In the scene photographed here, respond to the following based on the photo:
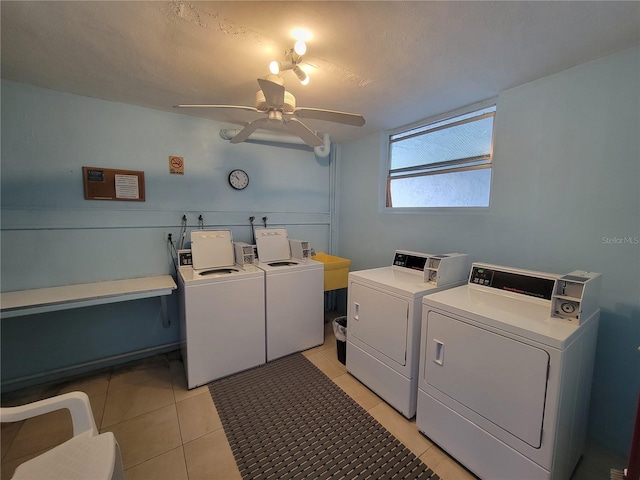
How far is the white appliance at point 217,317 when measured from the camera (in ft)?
7.02

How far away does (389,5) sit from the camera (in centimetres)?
122

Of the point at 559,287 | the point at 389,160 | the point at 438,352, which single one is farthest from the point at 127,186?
the point at 559,287

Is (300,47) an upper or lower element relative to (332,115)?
upper

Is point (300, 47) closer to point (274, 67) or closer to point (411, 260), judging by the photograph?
point (274, 67)

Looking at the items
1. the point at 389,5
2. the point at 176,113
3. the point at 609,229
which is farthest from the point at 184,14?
the point at 609,229

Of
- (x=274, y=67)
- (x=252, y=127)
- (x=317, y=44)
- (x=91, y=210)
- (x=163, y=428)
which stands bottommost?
(x=163, y=428)

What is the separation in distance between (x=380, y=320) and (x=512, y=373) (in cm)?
87

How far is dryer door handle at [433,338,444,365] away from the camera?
1.57m

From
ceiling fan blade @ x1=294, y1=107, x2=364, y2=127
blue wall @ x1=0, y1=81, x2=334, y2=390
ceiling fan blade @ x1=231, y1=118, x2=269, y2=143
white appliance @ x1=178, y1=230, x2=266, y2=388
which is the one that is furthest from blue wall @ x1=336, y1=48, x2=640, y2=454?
blue wall @ x1=0, y1=81, x2=334, y2=390

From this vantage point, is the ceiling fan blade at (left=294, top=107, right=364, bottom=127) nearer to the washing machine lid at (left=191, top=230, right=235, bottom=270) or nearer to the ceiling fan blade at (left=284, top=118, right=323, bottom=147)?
the ceiling fan blade at (left=284, top=118, right=323, bottom=147)

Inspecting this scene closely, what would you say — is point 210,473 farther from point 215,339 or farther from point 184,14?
point 184,14

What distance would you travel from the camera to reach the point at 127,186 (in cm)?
245

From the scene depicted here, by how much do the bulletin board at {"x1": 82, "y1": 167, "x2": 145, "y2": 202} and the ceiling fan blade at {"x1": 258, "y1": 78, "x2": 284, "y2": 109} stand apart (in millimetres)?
1768

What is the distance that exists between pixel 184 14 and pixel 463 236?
2.50m
